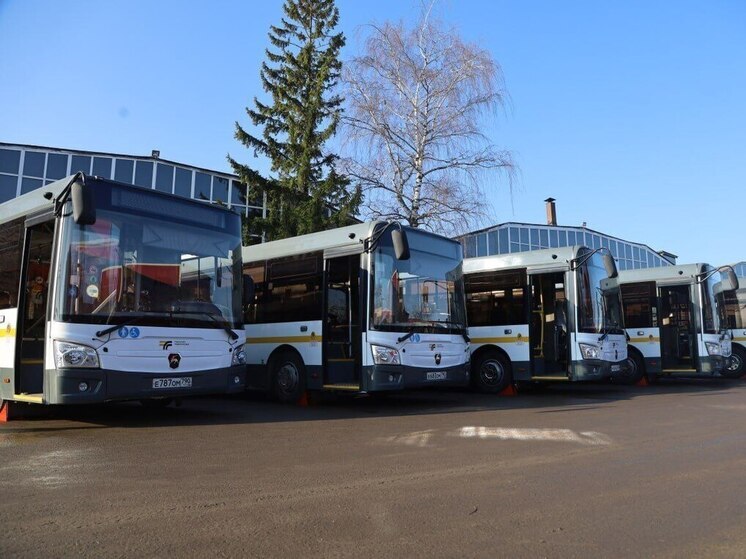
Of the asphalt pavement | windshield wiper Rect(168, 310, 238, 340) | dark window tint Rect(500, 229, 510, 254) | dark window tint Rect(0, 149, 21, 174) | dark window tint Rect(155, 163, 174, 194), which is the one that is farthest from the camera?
dark window tint Rect(500, 229, 510, 254)

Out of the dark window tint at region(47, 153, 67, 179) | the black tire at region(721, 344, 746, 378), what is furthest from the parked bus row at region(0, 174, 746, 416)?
the dark window tint at region(47, 153, 67, 179)

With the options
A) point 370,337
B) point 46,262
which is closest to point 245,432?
point 370,337

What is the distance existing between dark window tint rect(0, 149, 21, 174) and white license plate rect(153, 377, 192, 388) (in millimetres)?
21345

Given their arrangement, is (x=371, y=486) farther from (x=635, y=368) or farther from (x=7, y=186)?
(x=7, y=186)

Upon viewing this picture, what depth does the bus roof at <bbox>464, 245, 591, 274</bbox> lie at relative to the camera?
13812 mm

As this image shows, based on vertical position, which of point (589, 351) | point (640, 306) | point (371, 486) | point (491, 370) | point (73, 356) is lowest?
point (371, 486)

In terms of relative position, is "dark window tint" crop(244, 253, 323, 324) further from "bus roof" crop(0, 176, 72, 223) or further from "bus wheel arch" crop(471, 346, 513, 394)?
"bus wheel arch" crop(471, 346, 513, 394)

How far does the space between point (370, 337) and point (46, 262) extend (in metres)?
4.85

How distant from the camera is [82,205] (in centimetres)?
725

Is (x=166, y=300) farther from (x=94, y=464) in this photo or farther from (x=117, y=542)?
(x=117, y=542)

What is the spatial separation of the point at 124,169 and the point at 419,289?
2071cm

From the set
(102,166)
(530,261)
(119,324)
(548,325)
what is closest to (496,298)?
(530,261)

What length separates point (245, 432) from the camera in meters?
8.19

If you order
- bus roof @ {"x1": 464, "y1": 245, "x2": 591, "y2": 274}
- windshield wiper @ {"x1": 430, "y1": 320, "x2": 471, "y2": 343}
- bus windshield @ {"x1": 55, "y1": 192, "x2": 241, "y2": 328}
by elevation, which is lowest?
windshield wiper @ {"x1": 430, "y1": 320, "x2": 471, "y2": 343}
